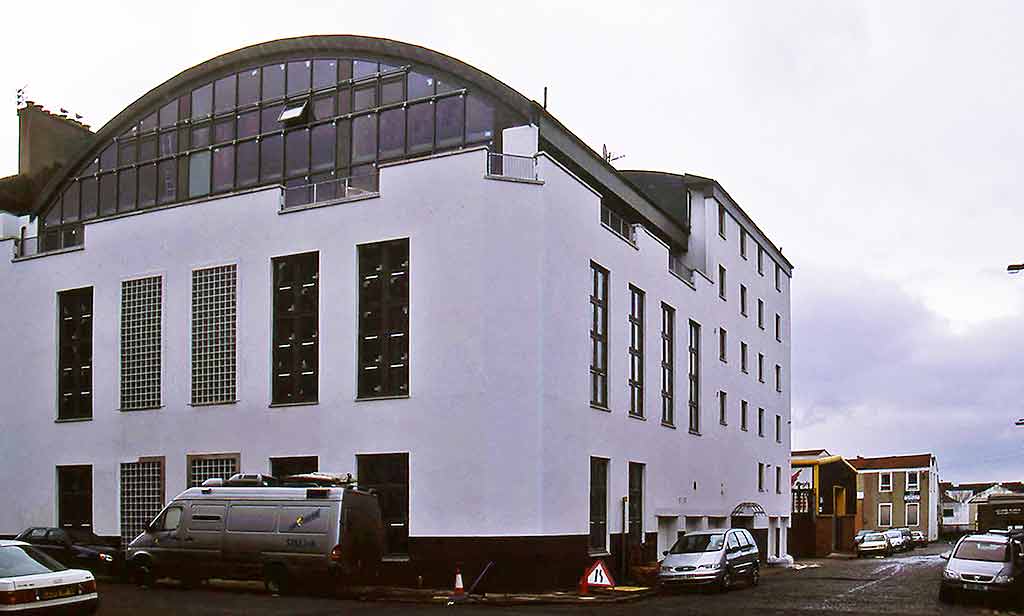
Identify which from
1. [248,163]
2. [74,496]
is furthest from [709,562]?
[74,496]

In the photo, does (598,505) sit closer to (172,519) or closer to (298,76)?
(172,519)

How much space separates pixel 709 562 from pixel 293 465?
1252cm

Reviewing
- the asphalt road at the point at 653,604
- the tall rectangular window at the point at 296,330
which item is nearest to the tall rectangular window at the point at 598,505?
the asphalt road at the point at 653,604

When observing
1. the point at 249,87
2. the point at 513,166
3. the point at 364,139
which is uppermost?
the point at 249,87

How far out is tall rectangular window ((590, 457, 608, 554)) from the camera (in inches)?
1369

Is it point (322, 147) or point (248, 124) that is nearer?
point (322, 147)

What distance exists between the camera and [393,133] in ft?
122

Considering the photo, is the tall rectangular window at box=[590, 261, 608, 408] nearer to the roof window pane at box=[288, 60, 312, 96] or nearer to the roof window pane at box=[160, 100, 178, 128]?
the roof window pane at box=[288, 60, 312, 96]

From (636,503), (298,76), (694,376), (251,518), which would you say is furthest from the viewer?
(694,376)

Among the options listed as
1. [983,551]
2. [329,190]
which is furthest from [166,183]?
[983,551]

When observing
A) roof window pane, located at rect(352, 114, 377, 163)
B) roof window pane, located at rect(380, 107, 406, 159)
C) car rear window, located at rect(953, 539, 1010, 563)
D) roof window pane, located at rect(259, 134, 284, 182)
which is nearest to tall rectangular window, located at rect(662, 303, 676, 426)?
roof window pane, located at rect(380, 107, 406, 159)

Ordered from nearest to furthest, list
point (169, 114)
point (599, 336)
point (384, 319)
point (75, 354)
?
point (384, 319), point (599, 336), point (75, 354), point (169, 114)

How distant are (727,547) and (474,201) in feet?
39.7

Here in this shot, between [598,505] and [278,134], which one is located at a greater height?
[278,134]
